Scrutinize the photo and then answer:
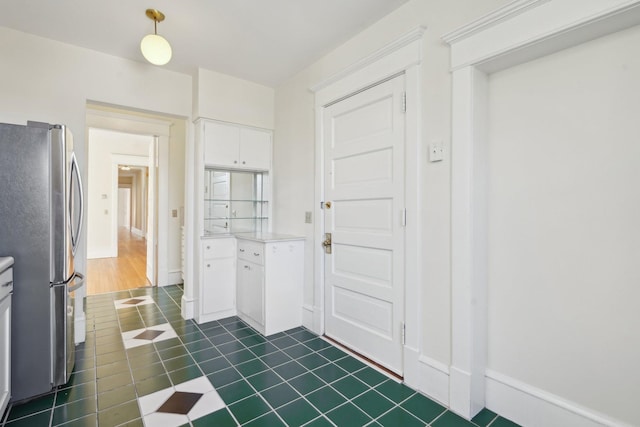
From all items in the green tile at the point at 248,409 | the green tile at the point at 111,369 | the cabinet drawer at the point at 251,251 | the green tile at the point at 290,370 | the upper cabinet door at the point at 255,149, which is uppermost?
the upper cabinet door at the point at 255,149

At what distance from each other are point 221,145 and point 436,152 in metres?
2.27

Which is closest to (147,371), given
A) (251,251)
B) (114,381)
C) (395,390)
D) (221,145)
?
(114,381)

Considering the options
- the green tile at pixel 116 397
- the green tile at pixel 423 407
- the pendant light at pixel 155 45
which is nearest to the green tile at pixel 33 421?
the green tile at pixel 116 397

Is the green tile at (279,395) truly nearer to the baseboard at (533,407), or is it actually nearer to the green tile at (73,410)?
the green tile at (73,410)

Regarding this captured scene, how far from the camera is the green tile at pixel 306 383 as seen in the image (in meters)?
1.98

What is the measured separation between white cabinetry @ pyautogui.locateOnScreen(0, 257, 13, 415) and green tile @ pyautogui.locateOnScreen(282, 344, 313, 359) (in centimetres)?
166

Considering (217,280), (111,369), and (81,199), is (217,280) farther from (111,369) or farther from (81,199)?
(81,199)

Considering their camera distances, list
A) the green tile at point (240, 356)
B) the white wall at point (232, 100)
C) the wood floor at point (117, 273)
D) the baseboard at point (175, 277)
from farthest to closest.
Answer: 1. the baseboard at point (175, 277)
2. the wood floor at point (117, 273)
3. the white wall at point (232, 100)
4. the green tile at point (240, 356)

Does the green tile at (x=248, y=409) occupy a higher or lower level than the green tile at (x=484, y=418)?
higher

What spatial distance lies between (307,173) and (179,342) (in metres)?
1.90

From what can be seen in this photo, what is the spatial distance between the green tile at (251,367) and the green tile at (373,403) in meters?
0.74

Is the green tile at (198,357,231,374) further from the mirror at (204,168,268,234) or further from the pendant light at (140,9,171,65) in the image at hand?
the pendant light at (140,9,171,65)

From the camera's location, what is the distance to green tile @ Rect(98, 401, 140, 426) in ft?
5.46

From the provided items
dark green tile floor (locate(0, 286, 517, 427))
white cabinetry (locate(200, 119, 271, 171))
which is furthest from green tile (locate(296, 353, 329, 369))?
white cabinetry (locate(200, 119, 271, 171))
